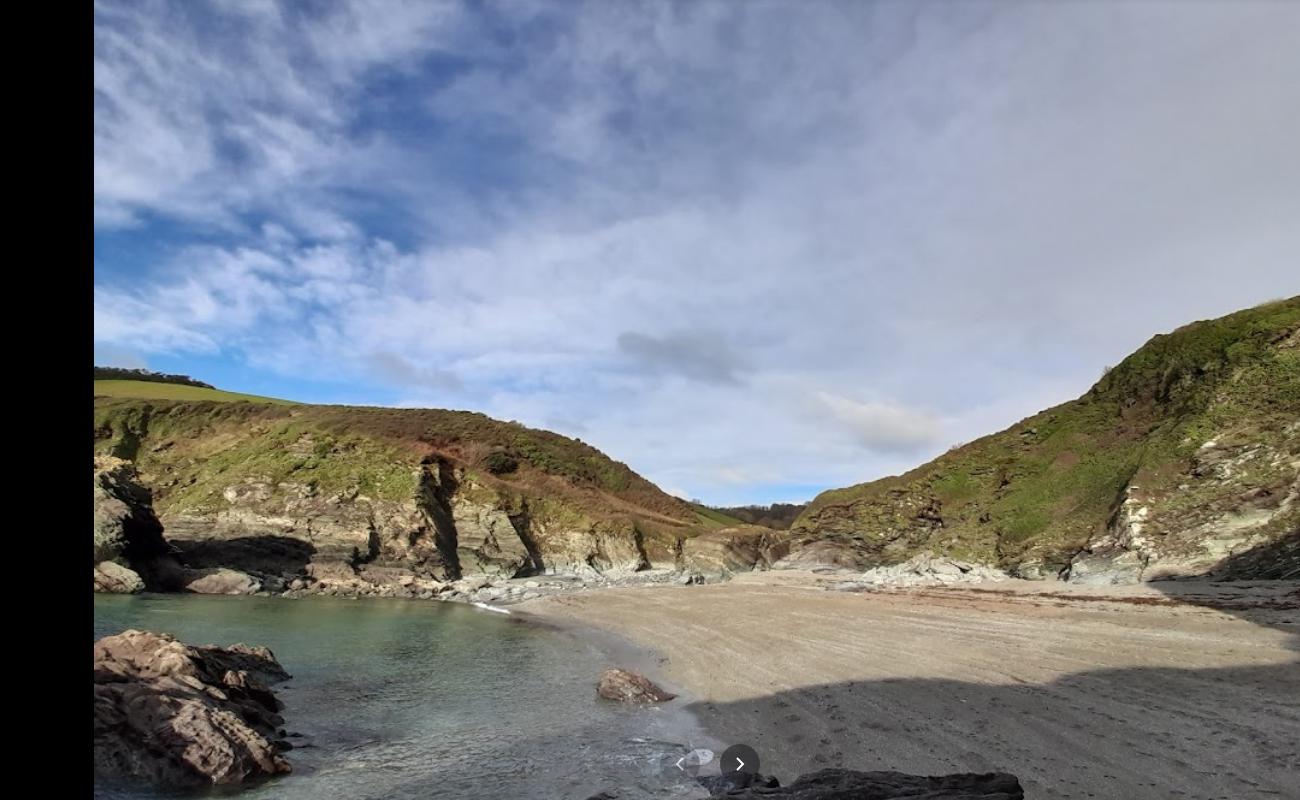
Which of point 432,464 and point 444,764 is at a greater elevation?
point 432,464

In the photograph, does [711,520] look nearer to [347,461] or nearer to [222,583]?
[347,461]

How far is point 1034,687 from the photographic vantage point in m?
13.2

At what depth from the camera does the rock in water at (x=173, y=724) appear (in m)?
10.1

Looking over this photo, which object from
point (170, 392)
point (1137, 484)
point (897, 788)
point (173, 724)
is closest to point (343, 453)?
point (170, 392)

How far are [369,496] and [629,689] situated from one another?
47.0 m

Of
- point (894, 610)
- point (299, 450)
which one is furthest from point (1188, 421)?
point (299, 450)

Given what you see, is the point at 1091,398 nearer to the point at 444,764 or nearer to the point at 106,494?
the point at 444,764

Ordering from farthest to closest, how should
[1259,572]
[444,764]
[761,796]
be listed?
1. [1259,572]
2. [444,764]
3. [761,796]

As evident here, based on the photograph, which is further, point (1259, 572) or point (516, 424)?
point (516, 424)

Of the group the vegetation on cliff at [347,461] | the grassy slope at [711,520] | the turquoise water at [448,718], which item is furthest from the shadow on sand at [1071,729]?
the grassy slope at [711,520]
